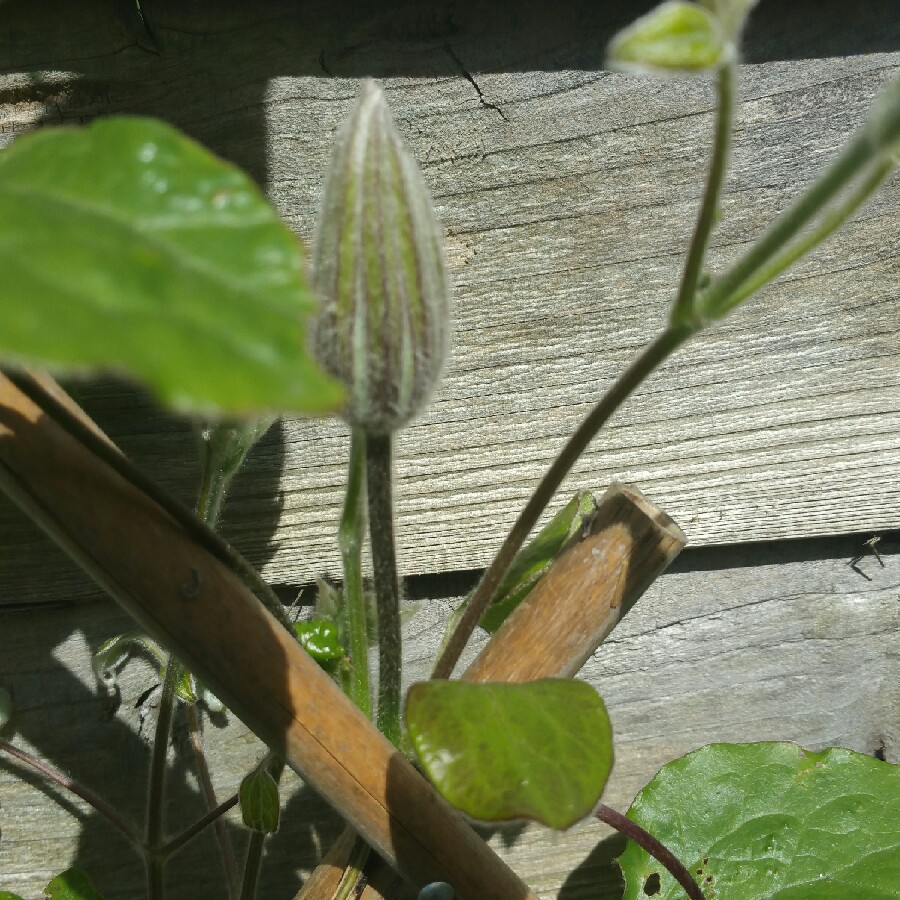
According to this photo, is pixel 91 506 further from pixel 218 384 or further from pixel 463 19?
pixel 463 19

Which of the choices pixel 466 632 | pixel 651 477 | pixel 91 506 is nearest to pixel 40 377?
pixel 91 506

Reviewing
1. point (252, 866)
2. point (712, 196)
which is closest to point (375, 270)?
point (712, 196)

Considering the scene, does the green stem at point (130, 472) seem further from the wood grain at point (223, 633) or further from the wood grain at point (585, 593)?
the wood grain at point (585, 593)

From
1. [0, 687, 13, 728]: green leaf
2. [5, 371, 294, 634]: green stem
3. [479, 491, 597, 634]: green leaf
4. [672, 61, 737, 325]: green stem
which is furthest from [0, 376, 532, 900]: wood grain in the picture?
[0, 687, 13, 728]: green leaf

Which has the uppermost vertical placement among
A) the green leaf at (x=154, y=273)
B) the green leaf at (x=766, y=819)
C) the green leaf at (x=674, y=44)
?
the green leaf at (x=674, y=44)

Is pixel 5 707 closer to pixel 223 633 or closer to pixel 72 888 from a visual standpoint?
pixel 72 888

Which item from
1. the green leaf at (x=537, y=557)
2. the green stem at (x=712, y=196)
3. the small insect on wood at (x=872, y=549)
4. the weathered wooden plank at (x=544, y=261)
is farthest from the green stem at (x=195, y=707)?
the small insect on wood at (x=872, y=549)
